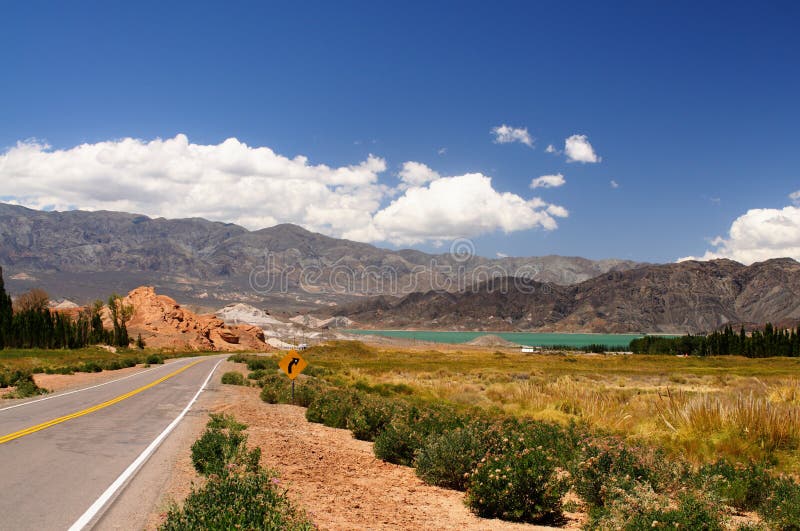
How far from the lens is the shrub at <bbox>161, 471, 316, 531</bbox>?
5.61 metres

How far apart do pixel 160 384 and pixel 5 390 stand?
6.98 meters

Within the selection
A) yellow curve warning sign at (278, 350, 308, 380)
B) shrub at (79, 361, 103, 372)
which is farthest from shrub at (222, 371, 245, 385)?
shrub at (79, 361, 103, 372)

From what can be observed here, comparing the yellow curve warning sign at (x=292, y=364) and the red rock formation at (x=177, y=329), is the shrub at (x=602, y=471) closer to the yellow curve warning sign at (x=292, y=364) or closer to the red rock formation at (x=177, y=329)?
the yellow curve warning sign at (x=292, y=364)

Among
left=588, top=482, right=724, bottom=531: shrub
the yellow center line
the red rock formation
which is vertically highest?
left=588, top=482, right=724, bottom=531: shrub

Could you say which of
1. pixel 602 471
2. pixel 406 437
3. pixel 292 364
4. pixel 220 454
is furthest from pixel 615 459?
pixel 292 364

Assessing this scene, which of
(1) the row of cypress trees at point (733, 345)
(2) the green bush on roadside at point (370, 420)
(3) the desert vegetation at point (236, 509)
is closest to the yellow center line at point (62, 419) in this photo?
(2) the green bush on roadside at point (370, 420)

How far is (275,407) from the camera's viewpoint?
22.3 metres

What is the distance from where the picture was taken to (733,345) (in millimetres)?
105375

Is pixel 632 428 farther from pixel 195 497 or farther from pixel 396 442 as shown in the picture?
pixel 195 497

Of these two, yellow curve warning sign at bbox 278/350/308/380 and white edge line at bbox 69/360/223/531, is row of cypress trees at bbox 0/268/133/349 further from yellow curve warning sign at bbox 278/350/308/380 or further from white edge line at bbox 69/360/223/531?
white edge line at bbox 69/360/223/531

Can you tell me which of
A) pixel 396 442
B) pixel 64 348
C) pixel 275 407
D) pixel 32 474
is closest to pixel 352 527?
pixel 396 442

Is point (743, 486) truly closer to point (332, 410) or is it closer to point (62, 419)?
point (332, 410)

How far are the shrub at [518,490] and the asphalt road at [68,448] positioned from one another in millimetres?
5037

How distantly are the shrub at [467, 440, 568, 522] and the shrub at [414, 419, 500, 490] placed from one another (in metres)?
1.32
